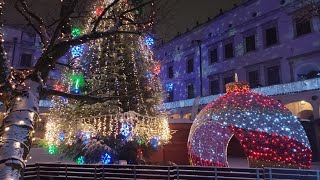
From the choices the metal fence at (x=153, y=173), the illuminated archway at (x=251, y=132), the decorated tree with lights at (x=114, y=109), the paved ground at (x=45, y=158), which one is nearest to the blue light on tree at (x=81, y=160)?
the decorated tree with lights at (x=114, y=109)

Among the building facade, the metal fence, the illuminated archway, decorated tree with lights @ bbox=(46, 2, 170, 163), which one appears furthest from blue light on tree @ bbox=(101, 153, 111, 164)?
the building facade

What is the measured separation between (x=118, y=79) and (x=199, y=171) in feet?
19.8

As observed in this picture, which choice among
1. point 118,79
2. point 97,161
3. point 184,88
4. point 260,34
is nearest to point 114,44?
point 118,79

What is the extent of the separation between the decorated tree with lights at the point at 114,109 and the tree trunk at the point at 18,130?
5.44m

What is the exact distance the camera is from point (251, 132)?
8.80 metres

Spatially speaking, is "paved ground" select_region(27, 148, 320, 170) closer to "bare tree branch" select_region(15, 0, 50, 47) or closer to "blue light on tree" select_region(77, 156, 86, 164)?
"blue light on tree" select_region(77, 156, 86, 164)

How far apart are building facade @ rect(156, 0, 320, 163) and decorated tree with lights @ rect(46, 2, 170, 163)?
248cm

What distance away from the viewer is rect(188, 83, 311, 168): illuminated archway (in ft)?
27.5

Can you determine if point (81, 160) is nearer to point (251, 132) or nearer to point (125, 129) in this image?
point (125, 129)

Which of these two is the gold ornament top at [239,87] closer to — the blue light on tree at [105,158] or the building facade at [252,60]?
the building facade at [252,60]

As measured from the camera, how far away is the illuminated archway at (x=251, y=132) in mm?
8367

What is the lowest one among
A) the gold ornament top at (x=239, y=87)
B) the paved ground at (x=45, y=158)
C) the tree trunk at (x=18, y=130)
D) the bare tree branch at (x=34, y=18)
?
the paved ground at (x=45, y=158)

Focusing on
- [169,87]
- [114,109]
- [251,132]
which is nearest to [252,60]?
[169,87]

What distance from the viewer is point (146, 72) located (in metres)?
13.7
